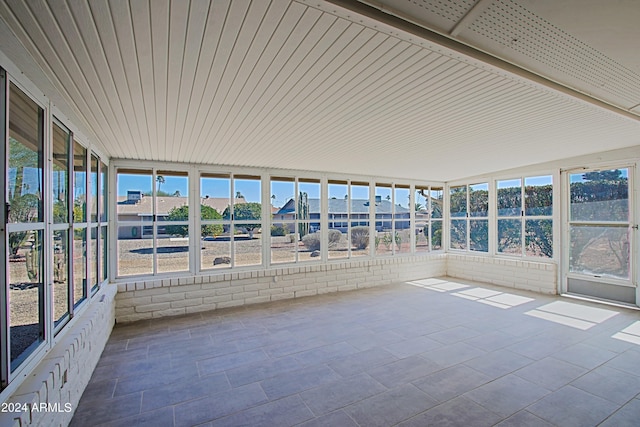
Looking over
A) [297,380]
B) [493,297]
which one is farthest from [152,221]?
[493,297]

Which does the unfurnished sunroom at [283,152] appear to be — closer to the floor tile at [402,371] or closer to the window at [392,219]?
the window at [392,219]

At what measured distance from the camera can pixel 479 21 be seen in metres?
1.66

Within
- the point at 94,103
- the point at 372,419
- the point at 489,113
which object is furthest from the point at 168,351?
the point at 489,113

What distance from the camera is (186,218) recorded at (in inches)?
211

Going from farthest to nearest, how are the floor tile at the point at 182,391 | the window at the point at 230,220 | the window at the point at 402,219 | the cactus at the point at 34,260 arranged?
the window at the point at 402,219, the window at the point at 230,220, the floor tile at the point at 182,391, the cactus at the point at 34,260

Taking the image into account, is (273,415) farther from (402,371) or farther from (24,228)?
(24,228)

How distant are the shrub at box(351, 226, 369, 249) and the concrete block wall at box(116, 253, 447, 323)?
0.41 m

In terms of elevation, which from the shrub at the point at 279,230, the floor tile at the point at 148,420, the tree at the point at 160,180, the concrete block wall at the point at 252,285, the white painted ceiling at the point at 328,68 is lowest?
the floor tile at the point at 148,420

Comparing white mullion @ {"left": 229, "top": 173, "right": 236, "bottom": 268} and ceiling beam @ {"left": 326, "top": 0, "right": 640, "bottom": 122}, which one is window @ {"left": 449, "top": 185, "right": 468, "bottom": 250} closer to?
ceiling beam @ {"left": 326, "top": 0, "right": 640, "bottom": 122}

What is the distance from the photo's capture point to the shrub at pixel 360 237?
7000mm

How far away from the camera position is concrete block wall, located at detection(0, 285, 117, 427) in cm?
165

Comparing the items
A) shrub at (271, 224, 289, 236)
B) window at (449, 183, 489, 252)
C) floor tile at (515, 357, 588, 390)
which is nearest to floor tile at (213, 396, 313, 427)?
floor tile at (515, 357, 588, 390)

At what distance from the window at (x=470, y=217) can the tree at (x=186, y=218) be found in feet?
19.1

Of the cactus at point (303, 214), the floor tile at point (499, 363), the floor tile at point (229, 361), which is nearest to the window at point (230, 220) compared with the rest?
the cactus at point (303, 214)
